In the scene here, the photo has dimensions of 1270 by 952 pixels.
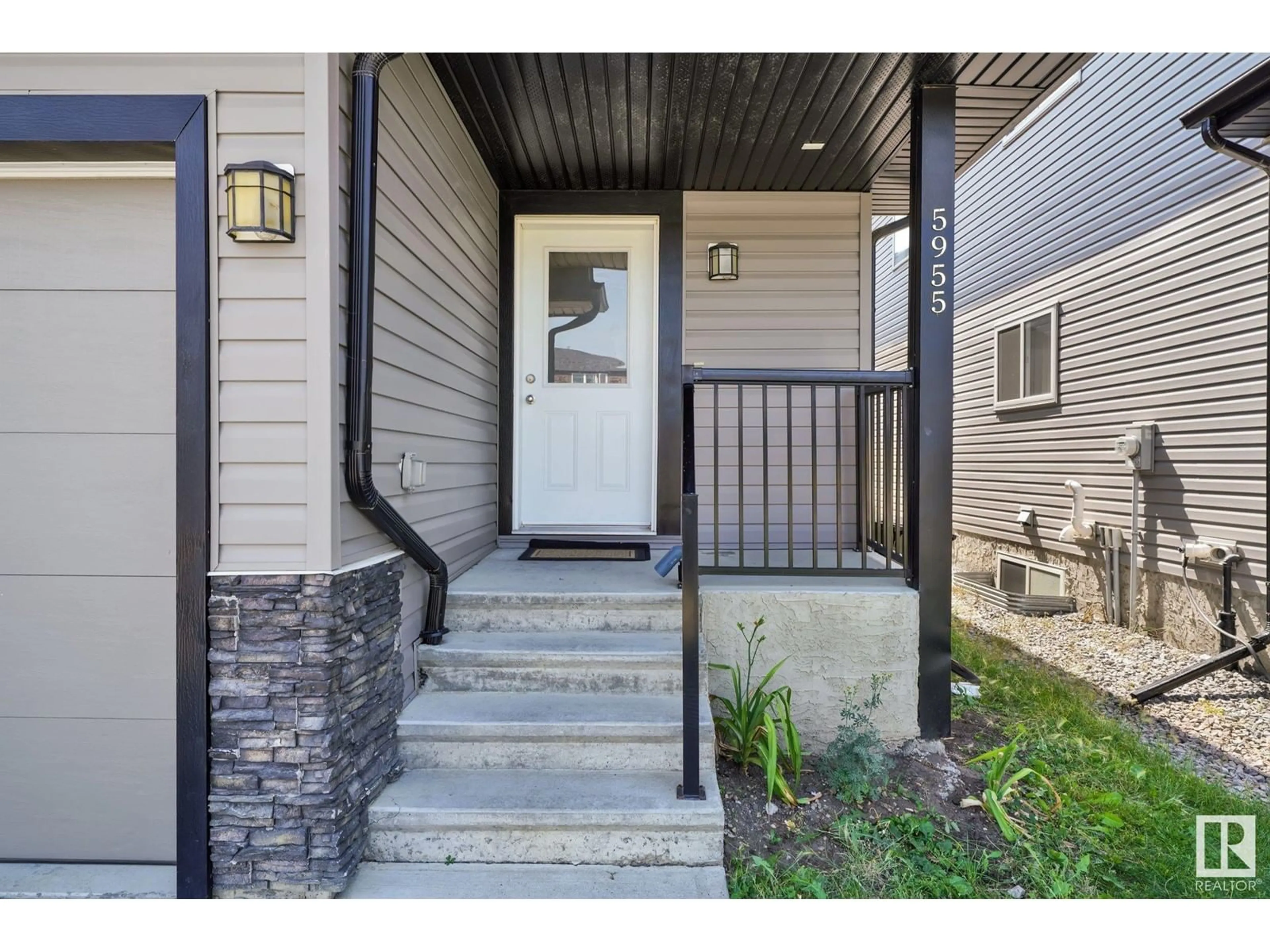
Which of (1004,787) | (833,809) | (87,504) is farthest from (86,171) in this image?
(1004,787)

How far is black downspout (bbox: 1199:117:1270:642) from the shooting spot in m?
3.12

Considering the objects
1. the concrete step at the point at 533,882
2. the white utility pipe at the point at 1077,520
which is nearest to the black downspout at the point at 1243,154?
the white utility pipe at the point at 1077,520

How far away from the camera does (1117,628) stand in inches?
187

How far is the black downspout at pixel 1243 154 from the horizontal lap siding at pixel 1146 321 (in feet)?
1.53

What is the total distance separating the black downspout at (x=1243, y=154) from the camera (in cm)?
312

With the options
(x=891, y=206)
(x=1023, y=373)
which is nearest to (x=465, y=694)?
(x=891, y=206)

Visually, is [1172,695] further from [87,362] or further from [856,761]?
[87,362]

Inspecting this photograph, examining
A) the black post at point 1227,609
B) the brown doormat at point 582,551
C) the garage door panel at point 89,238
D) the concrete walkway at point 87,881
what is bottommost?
the concrete walkway at point 87,881

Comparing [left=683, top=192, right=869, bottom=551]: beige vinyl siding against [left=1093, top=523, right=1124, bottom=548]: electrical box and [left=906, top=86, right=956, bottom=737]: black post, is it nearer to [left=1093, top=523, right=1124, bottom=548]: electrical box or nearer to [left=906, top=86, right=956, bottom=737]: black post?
[left=906, top=86, right=956, bottom=737]: black post

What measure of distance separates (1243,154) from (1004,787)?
323 cm

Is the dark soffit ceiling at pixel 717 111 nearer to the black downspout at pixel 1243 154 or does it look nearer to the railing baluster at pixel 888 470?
the black downspout at pixel 1243 154

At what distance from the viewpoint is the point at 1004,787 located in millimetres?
2293

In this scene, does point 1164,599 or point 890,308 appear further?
point 890,308

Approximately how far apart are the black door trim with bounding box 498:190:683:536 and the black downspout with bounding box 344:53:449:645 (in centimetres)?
179
